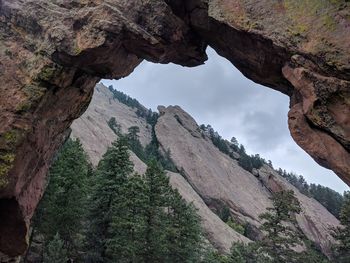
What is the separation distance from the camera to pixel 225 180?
263 ft

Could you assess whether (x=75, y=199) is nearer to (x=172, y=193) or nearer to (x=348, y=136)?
(x=172, y=193)

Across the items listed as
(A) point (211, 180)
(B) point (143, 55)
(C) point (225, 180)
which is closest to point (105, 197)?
(B) point (143, 55)

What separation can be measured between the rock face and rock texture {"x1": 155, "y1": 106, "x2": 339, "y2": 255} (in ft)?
188

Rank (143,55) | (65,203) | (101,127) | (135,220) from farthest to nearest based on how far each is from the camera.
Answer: (101,127), (65,203), (135,220), (143,55)

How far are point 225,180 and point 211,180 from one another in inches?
170

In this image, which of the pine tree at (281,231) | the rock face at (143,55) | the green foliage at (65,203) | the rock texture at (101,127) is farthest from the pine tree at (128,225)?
the rock texture at (101,127)

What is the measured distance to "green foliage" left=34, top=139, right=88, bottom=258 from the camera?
98.3 ft

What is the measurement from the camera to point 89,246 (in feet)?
98.8

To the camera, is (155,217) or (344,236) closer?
(155,217)

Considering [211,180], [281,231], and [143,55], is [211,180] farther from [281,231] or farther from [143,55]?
[143,55]

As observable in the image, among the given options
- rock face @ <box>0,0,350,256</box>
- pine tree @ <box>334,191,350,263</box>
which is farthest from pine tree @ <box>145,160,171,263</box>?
pine tree @ <box>334,191,350,263</box>

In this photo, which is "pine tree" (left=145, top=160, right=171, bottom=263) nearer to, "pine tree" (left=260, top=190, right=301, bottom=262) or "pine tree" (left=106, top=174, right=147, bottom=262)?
"pine tree" (left=106, top=174, right=147, bottom=262)

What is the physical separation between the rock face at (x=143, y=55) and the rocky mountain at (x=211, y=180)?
139 feet

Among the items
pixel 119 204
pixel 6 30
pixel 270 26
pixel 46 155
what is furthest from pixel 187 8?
pixel 119 204
